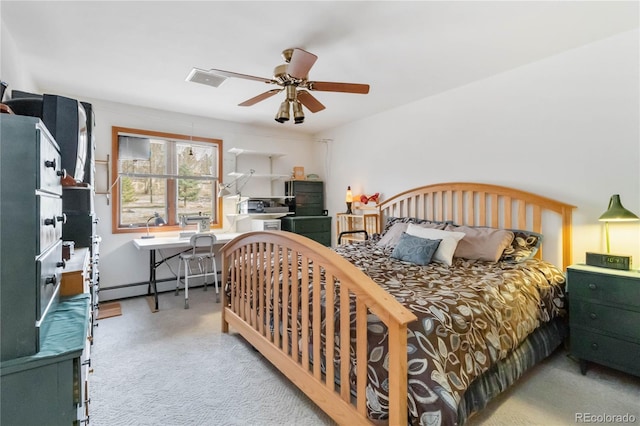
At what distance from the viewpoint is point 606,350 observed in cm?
196

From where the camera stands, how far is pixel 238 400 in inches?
71.4

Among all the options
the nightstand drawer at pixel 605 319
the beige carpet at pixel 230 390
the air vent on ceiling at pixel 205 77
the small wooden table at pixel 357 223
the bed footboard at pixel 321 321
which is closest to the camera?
the bed footboard at pixel 321 321

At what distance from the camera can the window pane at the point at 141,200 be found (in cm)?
383

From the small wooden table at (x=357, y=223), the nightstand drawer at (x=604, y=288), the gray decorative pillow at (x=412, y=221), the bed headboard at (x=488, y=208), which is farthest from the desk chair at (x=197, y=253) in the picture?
the nightstand drawer at (x=604, y=288)

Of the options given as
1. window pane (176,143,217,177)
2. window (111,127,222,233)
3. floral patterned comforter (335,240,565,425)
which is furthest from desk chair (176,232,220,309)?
floral patterned comforter (335,240,565,425)

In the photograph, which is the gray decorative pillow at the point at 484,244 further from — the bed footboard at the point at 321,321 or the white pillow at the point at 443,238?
the bed footboard at the point at 321,321

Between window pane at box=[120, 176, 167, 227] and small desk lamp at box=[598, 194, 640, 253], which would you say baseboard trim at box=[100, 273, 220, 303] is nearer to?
window pane at box=[120, 176, 167, 227]

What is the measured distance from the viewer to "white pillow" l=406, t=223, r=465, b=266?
2511mm

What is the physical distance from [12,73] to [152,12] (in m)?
1.22

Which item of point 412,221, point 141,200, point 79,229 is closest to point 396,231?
point 412,221

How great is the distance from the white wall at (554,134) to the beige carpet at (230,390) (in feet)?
3.44

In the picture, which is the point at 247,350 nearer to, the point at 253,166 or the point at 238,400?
the point at 238,400

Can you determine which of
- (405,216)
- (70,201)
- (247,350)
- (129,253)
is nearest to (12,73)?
(70,201)

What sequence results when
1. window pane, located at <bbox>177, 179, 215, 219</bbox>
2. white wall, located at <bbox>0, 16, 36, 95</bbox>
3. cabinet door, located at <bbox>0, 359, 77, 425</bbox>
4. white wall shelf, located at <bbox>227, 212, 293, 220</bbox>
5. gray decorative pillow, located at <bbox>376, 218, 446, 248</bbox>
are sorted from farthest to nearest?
white wall shelf, located at <bbox>227, 212, 293, 220</bbox> < window pane, located at <bbox>177, 179, 215, 219</bbox> < gray decorative pillow, located at <bbox>376, 218, 446, 248</bbox> < white wall, located at <bbox>0, 16, 36, 95</bbox> < cabinet door, located at <bbox>0, 359, 77, 425</bbox>
